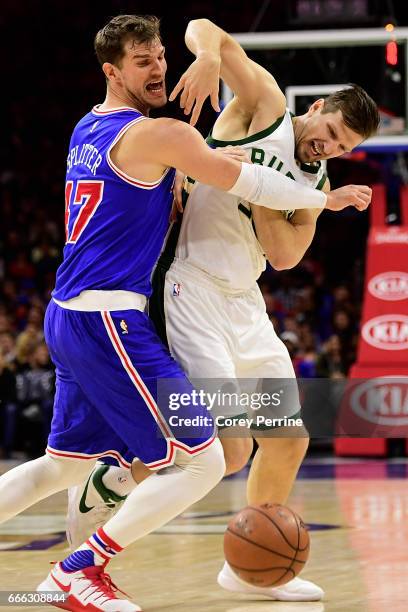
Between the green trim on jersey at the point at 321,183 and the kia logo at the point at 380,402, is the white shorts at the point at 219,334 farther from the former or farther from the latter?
the kia logo at the point at 380,402

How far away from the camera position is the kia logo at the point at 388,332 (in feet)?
39.2

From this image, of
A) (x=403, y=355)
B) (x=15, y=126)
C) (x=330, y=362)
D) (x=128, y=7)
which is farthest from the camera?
(x=15, y=126)

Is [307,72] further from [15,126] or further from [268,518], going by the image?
[15,126]

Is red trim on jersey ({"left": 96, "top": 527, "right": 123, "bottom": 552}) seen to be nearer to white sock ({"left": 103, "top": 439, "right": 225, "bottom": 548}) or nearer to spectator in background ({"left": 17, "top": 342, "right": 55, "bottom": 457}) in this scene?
white sock ({"left": 103, "top": 439, "right": 225, "bottom": 548})

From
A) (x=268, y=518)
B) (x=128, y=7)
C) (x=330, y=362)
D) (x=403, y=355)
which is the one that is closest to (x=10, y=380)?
(x=330, y=362)

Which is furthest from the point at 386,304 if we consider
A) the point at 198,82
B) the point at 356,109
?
the point at 198,82

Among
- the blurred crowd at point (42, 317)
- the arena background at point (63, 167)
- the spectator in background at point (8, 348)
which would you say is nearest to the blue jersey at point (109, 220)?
the arena background at point (63, 167)

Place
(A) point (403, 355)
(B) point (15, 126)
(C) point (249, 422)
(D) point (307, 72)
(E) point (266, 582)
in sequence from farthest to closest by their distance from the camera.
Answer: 1. (B) point (15, 126)
2. (A) point (403, 355)
3. (D) point (307, 72)
4. (C) point (249, 422)
5. (E) point (266, 582)

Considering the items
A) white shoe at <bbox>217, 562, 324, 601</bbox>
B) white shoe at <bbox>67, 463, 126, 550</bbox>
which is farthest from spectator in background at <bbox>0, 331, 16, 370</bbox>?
white shoe at <bbox>217, 562, 324, 601</bbox>

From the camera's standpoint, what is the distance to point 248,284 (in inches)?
188

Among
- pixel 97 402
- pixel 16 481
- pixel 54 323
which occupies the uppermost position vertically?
pixel 54 323

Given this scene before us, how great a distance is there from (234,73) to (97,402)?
5.13 ft

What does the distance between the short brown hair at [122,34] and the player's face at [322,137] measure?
786 millimetres

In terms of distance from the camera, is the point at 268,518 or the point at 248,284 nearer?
the point at 268,518
